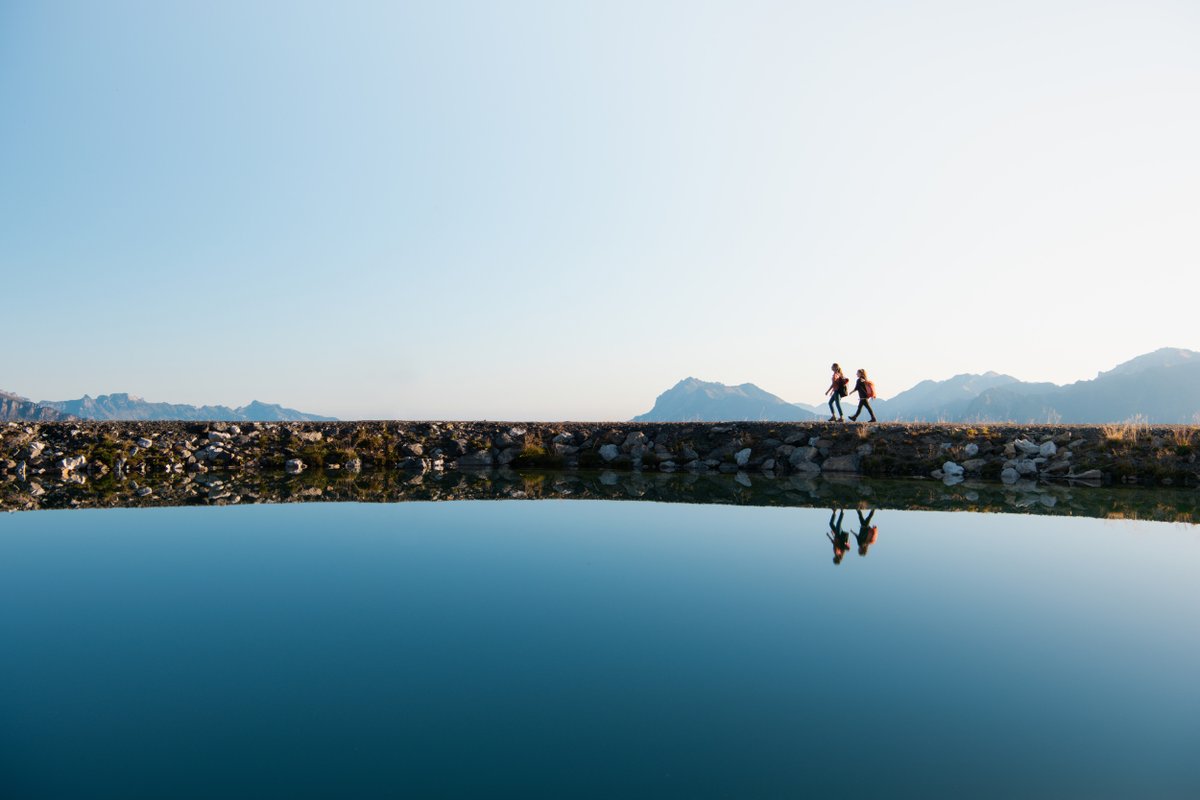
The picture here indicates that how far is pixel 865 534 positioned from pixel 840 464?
13980 millimetres

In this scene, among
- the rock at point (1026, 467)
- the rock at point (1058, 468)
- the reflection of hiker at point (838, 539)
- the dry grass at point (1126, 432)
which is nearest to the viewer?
the reflection of hiker at point (838, 539)

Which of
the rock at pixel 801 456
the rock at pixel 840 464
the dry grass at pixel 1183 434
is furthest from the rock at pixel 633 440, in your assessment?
the dry grass at pixel 1183 434

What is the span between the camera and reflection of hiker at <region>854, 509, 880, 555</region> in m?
12.7

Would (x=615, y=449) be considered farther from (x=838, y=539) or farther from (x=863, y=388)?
(x=838, y=539)

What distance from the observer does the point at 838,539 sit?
13.3m

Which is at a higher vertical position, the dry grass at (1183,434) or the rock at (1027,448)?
the dry grass at (1183,434)

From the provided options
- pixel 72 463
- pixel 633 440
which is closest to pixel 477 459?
pixel 633 440

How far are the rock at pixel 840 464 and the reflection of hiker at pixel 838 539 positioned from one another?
37.3 ft

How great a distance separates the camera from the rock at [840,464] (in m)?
26.9

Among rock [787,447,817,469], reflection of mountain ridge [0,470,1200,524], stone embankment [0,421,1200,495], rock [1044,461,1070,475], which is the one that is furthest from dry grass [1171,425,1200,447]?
rock [787,447,817,469]

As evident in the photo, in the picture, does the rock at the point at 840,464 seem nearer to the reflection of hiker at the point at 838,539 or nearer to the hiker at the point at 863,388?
the hiker at the point at 863,388

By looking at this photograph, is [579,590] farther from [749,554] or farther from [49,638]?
[49,638]

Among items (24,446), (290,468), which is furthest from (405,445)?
(24,446)

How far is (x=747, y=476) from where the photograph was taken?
25.9 m
